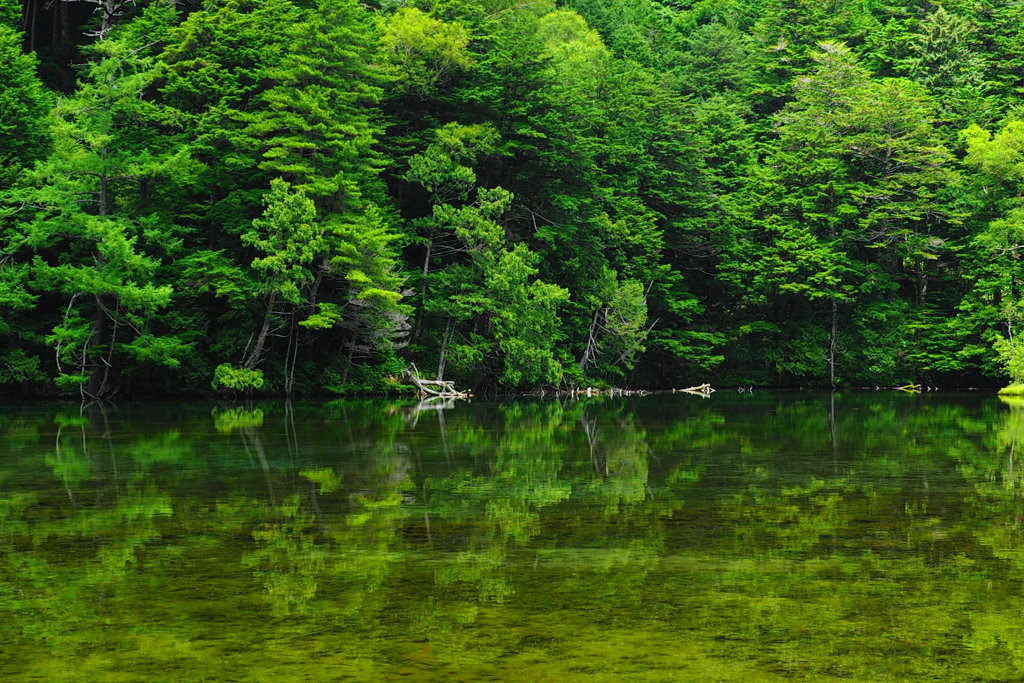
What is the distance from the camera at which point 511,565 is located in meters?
6.84

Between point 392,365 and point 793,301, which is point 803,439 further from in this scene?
point 793,301

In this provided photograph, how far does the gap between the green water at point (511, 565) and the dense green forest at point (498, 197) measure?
17.6 metres

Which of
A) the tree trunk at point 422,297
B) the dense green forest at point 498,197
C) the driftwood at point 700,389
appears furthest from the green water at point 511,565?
the driftwood at point 700,389

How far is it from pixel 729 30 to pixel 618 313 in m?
24.5

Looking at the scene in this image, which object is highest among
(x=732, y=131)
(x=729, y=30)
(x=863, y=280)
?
(x=729, y=30)

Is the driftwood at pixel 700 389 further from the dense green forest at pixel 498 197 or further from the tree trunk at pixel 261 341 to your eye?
the tree trunk at pixel 261 341

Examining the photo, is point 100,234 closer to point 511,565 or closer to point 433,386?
point 433,386

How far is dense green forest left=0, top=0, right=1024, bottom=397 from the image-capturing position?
3133 cm

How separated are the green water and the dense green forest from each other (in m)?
17.6

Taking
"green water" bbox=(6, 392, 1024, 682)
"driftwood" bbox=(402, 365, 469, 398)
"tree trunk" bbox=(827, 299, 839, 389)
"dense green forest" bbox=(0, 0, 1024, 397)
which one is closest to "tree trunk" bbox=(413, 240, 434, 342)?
"dense green forest" bbox=(0, 0, 1024, 397)

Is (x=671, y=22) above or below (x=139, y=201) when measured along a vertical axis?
above

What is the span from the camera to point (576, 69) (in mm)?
44906

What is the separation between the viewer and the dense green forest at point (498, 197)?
3133 centimetres

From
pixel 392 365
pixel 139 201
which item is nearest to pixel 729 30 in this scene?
pixel 392 365
